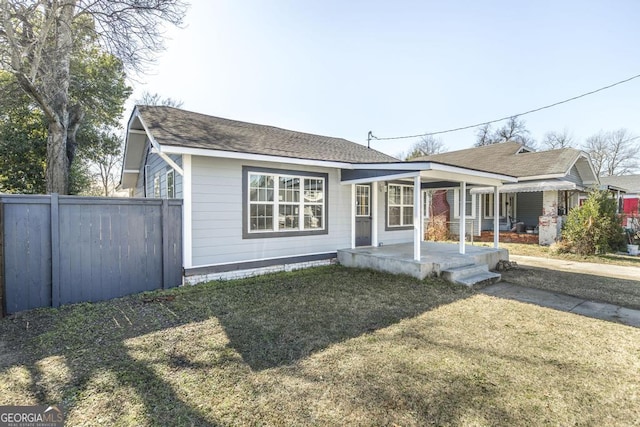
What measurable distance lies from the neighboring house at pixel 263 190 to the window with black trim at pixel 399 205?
6cm

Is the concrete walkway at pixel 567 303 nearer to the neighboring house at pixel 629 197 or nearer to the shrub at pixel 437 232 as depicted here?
the shrub at pixel 437 232

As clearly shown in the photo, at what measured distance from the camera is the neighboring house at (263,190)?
6.19 metres

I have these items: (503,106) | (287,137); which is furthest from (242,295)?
(503,106)

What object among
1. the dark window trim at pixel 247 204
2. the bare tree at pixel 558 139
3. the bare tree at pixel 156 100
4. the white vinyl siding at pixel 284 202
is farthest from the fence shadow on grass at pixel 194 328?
the bare tree at pixel 558 139

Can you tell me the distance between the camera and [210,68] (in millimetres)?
11211

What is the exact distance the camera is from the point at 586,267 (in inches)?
333

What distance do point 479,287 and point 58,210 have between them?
7.82 m

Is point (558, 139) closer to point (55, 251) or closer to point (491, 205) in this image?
point (491, 205)

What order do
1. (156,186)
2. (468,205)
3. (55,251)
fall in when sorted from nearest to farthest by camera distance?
(55,251), (156,186), (468,205)

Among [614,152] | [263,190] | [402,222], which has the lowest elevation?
[402,222]

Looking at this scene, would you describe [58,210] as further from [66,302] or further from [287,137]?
[287,137]

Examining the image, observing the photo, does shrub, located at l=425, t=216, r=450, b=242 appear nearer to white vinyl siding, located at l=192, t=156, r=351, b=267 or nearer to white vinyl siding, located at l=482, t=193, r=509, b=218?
white vinyl siding, located at l=482, t=193, r=509, b=218

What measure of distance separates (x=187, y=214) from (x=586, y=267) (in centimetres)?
1045

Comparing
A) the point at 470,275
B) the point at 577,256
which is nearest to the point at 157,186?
the point at 470,275
